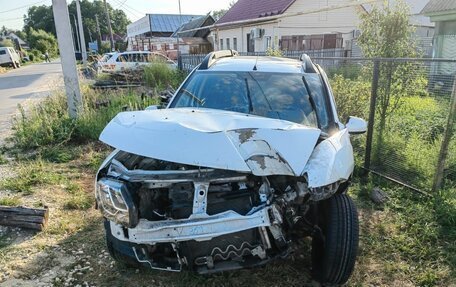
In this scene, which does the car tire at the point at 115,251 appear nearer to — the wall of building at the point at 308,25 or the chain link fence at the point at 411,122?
the chain link fence at the point at 411,122

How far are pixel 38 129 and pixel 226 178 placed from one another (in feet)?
19.9

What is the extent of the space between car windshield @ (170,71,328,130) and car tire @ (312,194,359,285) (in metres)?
0.85

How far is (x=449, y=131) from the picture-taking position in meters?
4.39

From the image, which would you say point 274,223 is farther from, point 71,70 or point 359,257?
point 71,70

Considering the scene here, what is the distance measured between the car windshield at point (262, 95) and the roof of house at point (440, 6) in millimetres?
11864

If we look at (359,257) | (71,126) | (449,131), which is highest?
(449,131)

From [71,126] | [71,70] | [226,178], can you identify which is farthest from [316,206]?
[71,70]

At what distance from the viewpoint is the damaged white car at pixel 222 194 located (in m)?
2.50

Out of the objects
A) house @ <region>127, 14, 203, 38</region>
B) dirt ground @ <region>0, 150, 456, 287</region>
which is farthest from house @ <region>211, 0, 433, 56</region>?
house @ <region>127, 14, 203, 38</region>

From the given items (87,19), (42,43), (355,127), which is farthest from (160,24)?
(87,19)

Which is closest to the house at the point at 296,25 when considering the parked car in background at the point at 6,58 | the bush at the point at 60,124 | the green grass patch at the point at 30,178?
the bush at the point at 60,124

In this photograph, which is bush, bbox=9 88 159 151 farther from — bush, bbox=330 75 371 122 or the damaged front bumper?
the damaged front bumper

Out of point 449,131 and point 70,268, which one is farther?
point 449,131

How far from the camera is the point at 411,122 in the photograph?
5.28 meters
